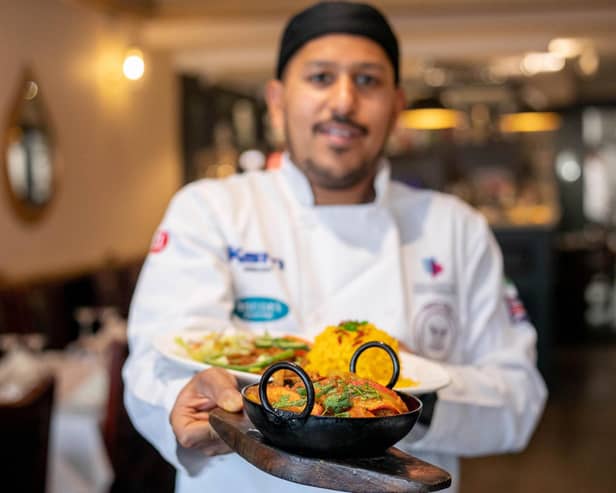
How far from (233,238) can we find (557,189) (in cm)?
1252

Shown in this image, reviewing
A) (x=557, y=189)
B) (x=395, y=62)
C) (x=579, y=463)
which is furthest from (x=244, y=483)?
(x=557, y=189)

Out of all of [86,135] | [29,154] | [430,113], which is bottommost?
[29,154]

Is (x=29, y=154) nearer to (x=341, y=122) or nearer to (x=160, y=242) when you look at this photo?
(x=160, y=242)

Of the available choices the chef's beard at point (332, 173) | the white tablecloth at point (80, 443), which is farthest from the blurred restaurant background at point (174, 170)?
the chef's beard at point (332, 173)

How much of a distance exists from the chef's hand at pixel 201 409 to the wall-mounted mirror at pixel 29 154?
15.5 feet

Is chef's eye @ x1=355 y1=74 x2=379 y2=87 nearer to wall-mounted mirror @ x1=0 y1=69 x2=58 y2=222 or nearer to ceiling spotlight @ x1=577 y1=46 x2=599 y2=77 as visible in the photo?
wall-mounted mirror @ x1=0 y1=69 x2=58 y2=222

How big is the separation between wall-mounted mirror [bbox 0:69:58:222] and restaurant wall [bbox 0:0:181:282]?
0.20 ft

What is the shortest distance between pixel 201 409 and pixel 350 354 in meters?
0.21

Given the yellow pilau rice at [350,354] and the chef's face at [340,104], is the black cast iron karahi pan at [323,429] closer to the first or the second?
the yellow pilau rice at [350,354]

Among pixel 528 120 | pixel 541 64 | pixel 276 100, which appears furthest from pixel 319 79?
pixel 541 64

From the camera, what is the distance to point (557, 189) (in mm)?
13508

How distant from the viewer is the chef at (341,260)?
5.06 ft

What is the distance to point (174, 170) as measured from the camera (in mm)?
9414

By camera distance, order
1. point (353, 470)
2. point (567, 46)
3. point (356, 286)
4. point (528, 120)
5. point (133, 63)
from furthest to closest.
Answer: point (528, 120) < point (567, 46) < point (133, 63) < point (356, 286) < point (353, 470)
